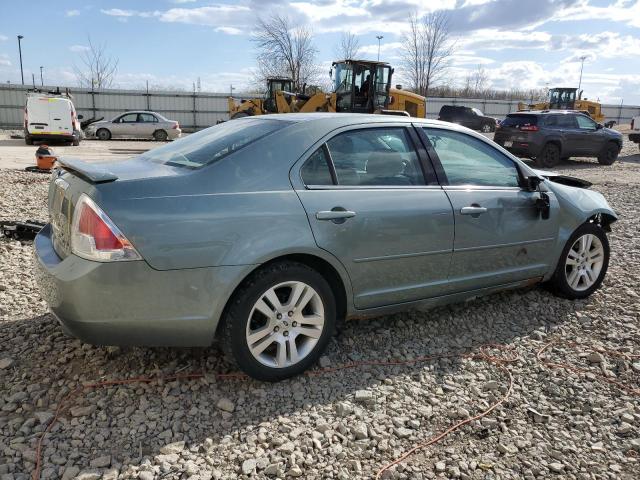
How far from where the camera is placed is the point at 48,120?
19547mm

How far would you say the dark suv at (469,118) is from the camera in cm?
3447

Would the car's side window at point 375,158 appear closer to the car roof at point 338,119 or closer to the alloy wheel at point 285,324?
the car roof at point 338,119

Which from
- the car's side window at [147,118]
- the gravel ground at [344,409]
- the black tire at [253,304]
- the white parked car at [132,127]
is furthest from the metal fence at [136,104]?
the black tire at [253,304]

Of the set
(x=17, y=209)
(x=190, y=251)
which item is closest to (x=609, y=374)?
(x=190, y=251)

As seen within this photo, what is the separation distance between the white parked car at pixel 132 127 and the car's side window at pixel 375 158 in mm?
21771

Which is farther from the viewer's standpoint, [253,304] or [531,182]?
[531,182]

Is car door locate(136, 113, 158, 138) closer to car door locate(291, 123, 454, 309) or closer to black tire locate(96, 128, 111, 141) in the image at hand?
black tire locate(96, 128, 111, 141)

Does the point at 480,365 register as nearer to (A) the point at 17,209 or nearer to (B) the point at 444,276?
(B) the point at 444,276

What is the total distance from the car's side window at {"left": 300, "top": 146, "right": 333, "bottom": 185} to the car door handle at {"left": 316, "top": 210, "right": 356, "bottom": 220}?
0.20 metres

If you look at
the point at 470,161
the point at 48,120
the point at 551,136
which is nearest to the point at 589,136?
the point at 551,136

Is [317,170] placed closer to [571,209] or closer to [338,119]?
[338,119]

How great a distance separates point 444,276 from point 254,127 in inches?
64.1

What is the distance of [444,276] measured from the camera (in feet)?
12.1

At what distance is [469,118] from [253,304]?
34.4m
